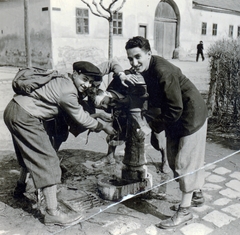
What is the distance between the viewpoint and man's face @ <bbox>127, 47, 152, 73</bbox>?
2.70 metres

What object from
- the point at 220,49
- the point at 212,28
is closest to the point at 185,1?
the point at 212,28

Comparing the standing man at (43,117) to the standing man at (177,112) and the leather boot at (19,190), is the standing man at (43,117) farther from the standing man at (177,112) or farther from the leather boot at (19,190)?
the leather boot at (19,190)

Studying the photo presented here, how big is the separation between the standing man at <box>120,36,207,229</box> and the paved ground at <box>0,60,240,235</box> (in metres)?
0.24

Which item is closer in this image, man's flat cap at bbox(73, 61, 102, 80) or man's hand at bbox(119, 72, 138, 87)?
man's flat cap at bbox(73, 61, 102, 80)

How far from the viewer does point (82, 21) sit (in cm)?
1406

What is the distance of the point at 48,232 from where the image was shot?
280 centimetres

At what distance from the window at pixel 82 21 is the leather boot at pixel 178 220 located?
12051 mm

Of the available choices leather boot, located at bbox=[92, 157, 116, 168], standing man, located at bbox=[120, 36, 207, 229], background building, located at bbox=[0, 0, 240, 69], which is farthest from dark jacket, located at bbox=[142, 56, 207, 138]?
background building, located at bbox=[0, 0, 240, 69]

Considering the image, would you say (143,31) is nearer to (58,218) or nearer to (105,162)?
(105,162)

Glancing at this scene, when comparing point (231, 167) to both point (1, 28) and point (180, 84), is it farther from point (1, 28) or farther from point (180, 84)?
point (1, 28)

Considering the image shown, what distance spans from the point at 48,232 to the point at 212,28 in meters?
21.5

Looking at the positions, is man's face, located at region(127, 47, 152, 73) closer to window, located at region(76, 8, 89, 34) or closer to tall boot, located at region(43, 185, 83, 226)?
tall boot, located at region(43, 185, 83, 226)

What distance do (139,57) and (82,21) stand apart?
39.5ft

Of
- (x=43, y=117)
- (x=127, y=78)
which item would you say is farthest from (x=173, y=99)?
(x=43, y=117)
